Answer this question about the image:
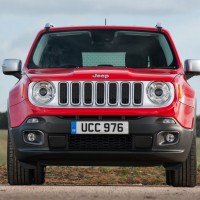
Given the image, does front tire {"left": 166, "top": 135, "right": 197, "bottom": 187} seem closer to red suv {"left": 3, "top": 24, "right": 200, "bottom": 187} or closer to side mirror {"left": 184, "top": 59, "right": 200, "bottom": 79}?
red suv {"left": 3, "top": 24, "right": 200, "bottom": 187}

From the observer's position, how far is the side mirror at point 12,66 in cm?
1102

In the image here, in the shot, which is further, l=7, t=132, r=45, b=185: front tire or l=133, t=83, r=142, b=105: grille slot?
l=7, t=132, r=45, b=185: front tire

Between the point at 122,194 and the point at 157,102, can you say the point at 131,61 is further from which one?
the point at 122,194

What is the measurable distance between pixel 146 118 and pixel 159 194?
0.99m

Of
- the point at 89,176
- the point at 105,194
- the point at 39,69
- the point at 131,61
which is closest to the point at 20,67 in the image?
the point at 39,69

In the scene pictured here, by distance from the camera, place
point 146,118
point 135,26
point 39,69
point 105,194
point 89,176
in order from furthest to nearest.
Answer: point 89,176 → point 135,26 → point 39,69 → point 146,118 → point 105,194

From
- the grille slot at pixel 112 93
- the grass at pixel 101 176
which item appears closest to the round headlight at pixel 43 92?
the grille slot at pixel 112 93

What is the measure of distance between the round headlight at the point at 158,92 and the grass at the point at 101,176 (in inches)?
178

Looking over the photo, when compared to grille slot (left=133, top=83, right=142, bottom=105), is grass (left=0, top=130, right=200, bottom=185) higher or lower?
lower

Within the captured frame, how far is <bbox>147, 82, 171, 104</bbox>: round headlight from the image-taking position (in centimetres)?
1023

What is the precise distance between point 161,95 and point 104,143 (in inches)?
34.4

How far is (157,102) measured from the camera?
10.2 meters

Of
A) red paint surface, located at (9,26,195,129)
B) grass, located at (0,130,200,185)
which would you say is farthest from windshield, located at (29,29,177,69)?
grass, located at (0,130,200,185)

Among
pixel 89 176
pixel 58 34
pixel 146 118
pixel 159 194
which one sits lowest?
pixel 89 176
